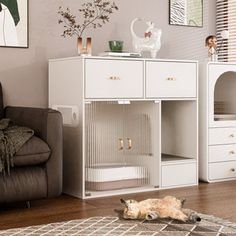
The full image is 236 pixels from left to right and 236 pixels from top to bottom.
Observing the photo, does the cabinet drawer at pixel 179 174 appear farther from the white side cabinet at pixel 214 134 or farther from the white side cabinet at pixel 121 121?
the white side cabinet at pixel 214 134

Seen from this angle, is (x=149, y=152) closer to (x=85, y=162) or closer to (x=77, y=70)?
(x=85, y=162)

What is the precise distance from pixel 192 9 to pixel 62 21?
4.33ft

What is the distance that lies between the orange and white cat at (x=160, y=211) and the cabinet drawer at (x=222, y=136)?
1.39 metres

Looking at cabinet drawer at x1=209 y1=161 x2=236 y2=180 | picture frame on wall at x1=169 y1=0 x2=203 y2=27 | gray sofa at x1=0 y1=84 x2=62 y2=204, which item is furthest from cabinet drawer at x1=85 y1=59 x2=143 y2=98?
picture frame on wall at x1=169 y1=0 x2=203 y2=27

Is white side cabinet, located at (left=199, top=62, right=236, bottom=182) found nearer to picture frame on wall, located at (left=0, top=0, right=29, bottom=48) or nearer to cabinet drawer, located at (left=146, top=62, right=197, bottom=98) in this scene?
cabinet drawer, located at (left=146, top=62, right=197, bottom=98)

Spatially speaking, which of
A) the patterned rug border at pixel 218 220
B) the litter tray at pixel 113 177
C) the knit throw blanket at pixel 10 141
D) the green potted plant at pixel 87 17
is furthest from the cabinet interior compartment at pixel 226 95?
the knit throw blanket at pixel 10 141

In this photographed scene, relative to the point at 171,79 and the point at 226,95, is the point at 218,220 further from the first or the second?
the point at 226,95

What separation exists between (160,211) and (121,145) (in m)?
1.04

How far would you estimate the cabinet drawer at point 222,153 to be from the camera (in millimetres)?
4172

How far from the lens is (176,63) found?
3.94m

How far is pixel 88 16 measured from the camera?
13.5 ft

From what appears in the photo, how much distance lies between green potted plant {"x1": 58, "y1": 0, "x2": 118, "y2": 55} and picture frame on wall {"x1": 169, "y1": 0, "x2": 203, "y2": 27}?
0.60 m

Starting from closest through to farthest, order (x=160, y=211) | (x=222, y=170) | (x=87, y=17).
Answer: (x=160, y=211) → (x=87, y=17) → (x=222, y=170)

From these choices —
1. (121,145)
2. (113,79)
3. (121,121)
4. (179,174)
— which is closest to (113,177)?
(121,145)
